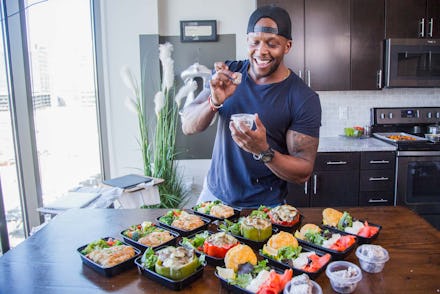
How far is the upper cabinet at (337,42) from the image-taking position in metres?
3.42

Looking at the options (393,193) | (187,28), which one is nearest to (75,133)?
(187,28)

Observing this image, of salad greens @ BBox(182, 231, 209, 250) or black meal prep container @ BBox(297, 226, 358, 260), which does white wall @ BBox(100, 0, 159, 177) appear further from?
black meal prep container @ BBox(297, 226, 358, 260)

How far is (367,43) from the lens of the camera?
137 inches

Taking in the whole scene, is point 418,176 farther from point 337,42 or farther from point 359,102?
point 337,42

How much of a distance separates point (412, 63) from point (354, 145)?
99cm

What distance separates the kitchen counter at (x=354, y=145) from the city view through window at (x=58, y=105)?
2177mm

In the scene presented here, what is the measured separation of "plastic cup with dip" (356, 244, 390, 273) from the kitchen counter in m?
2.20

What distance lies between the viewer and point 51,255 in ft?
4.36

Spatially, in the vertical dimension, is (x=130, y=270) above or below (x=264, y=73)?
below

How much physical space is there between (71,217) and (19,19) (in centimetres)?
139

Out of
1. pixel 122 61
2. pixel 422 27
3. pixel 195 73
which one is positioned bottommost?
pixel 195 73

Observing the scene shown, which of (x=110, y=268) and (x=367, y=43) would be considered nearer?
(x=110, y=268)

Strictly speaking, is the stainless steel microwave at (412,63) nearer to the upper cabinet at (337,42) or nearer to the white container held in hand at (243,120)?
the upper cabinet at (337,42)

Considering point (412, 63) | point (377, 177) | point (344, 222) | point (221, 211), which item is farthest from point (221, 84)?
point (412, 63)
